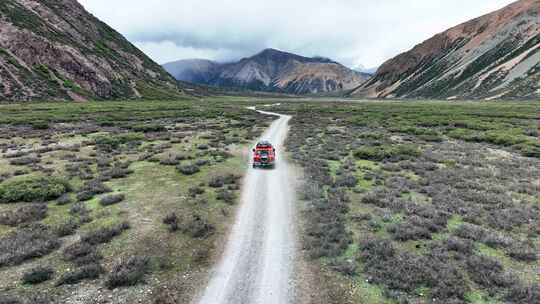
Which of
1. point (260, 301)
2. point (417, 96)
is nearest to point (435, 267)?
point (260, 301)

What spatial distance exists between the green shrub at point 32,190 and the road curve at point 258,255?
37.0ft

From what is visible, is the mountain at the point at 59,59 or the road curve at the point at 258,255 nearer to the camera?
the road curve at the point at 258,255

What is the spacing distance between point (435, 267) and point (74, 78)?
135m

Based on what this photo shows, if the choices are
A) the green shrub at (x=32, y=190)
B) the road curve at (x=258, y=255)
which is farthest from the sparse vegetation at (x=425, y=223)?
the green shrub at (x=32, y=190)

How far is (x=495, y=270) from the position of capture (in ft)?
32.4

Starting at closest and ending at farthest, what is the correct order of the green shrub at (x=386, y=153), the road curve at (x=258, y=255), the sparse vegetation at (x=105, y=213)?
the road curve at (x=258, y=255), the sparse vegetation at (x=105, y=213), the green shrub at (x=386, y=153)

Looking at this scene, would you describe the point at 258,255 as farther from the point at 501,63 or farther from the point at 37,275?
the point at 501,63

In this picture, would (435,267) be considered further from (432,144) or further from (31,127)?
(31,127)

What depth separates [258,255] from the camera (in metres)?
11.3

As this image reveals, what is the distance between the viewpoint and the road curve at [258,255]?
904cm

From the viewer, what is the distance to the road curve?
29.6 ft

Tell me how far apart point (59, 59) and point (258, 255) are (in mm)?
131732

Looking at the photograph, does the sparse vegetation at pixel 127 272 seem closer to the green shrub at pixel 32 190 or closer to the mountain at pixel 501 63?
the green shrub at pixel 32 190

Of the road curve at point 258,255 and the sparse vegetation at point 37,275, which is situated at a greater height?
the sparse vegetation at point 37,275
